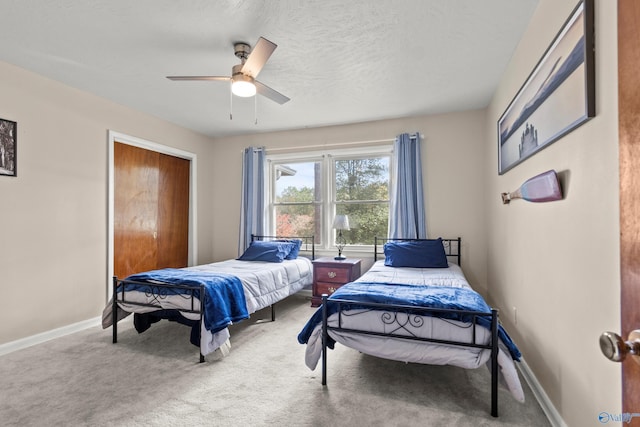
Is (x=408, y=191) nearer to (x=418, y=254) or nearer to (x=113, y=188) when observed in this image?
(x=418, y=254)

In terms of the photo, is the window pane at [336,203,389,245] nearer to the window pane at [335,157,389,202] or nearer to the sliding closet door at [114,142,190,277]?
the window pane at [335,157,389,202]

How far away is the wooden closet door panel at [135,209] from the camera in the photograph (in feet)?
13.2

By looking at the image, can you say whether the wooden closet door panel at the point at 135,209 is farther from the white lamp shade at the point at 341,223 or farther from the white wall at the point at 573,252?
the white wall at the point at 573,252

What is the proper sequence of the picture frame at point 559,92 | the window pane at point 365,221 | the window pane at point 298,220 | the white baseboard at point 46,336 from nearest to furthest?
the picture frame at point 559,92, the white baseboard at point 46,336, the window pane at point 365,221, the window pane at point 298,220

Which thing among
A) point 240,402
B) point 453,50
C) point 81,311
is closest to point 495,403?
point 240,402

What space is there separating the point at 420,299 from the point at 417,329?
8.0 inches

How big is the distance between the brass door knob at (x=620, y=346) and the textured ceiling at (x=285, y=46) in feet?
7.26

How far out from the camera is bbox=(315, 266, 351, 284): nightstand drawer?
13.7 ft

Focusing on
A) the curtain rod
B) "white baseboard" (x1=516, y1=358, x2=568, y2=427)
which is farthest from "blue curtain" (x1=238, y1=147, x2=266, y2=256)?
"white baseboard" (x1=516, y1=358, x2=568, y2=427)

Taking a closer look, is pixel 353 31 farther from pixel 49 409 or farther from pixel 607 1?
pixel 49 409

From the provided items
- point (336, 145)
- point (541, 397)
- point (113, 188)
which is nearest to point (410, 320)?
point (541, 397)

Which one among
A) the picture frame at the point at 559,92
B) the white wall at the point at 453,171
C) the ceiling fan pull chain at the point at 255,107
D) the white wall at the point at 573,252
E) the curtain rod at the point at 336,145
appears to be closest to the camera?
the white wall at the point at 573,252

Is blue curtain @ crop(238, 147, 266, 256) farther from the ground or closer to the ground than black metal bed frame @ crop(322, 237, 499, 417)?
farther from the ground

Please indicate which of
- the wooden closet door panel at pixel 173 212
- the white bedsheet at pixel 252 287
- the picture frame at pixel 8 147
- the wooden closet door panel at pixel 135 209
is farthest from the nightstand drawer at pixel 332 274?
the picture frame at pixel 8 147
